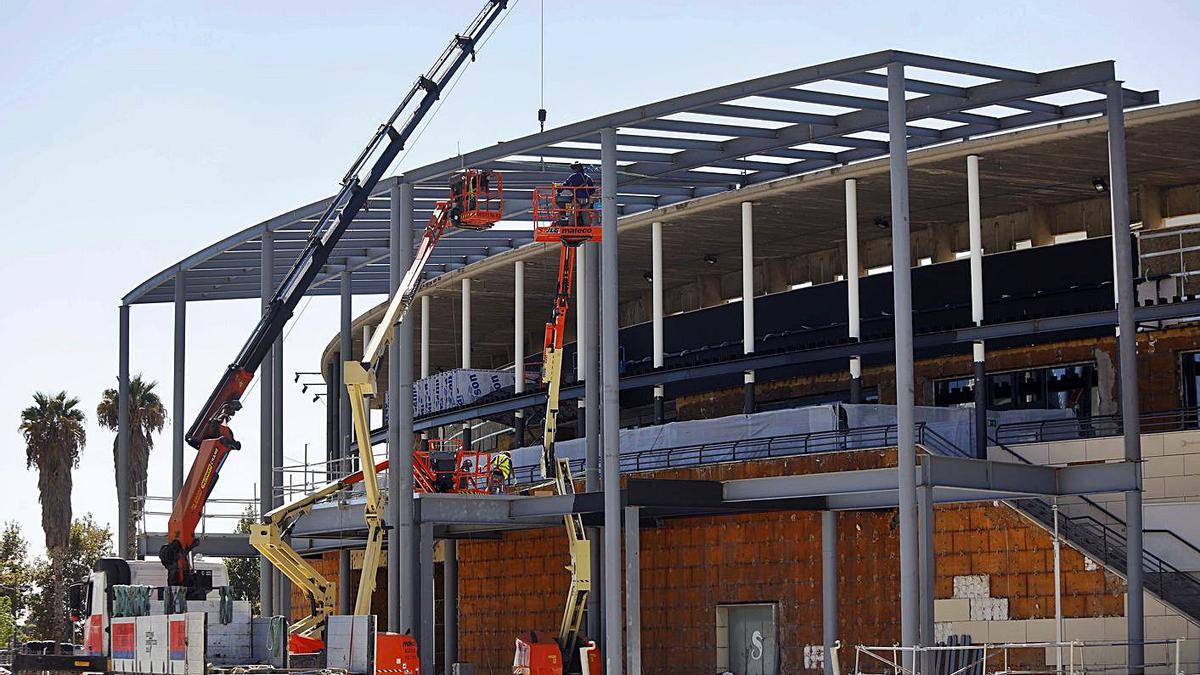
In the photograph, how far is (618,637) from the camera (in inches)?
1260

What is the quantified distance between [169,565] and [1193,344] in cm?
2285

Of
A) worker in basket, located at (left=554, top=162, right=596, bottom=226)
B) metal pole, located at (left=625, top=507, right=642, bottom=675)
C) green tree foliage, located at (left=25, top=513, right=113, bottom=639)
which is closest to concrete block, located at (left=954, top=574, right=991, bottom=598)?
metal pole, located at (left=625, top=507, right=642, bottom=675)

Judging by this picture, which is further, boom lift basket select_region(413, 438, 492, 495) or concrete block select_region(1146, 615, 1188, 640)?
boom lift basket select_region(413, 438, 492, 495)

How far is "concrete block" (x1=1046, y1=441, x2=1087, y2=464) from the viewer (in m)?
35.2

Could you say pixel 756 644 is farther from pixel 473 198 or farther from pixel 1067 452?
pixel 473 198

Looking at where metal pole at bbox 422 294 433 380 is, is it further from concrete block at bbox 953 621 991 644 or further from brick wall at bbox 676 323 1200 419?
concrete block at bbox 953 621 991 644

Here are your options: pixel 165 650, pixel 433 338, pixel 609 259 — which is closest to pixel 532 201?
pixel 609 259

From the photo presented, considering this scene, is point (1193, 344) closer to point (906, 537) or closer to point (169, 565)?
point (906, 537)

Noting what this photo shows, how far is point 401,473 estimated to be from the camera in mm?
36844

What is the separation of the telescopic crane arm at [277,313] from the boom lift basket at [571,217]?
4766 mm

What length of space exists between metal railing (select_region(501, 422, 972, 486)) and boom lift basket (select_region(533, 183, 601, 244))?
18.6 feet

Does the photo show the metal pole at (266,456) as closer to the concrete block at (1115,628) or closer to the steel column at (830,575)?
the steel column at (830,575)

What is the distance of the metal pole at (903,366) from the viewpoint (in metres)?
28.3

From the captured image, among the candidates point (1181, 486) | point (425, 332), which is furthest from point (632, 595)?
point (425, 332)
